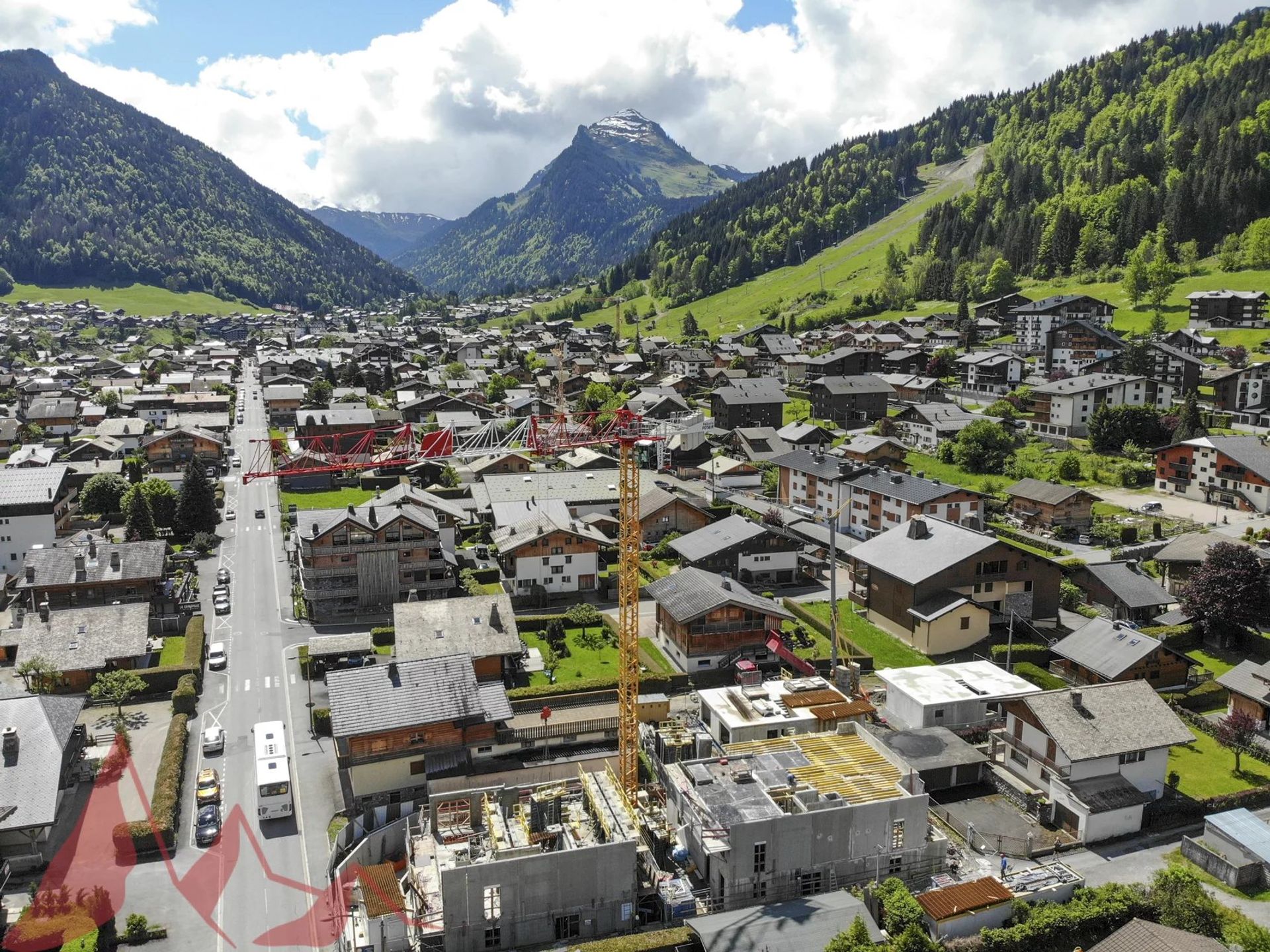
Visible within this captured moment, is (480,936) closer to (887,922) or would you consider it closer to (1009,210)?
(887,922)

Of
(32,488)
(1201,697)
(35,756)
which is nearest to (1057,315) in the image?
(1201,697)

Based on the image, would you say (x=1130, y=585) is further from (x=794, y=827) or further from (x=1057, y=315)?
(x=1057, y=315)

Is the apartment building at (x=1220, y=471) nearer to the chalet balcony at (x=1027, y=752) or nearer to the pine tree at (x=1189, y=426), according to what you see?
the pine tree at (x=1189, y=426)

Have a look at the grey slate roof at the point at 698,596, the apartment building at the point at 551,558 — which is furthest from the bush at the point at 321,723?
the apartment building at the point at 551,558

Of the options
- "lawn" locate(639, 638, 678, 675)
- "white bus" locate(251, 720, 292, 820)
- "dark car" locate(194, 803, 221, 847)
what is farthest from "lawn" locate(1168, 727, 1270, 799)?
"dark car" locate(194, 803, 221, 847)

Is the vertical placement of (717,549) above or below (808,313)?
below

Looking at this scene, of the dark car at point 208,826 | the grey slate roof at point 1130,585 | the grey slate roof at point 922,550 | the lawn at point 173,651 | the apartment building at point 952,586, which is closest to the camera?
the dark car at point 208,826

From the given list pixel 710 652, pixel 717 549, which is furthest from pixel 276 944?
pixel 717 549
